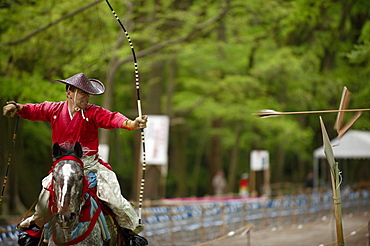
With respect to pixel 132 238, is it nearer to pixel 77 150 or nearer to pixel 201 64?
pixel 77 150

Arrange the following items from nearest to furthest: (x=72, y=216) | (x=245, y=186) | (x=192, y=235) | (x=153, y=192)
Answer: (x=72, y=216) < (x=192, y=235) < (x=153, y=192) < (x=245, y=186)

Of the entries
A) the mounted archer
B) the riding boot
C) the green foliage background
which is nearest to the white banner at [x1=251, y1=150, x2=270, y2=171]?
the green foliage background

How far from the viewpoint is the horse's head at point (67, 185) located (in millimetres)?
4273

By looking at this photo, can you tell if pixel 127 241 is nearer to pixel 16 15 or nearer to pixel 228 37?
pixel 16 15

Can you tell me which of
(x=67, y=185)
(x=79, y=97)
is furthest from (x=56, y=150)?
(x=79, y=97)

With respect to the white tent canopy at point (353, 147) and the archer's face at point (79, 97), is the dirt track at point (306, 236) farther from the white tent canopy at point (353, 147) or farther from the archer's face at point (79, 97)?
the archer's face at point (79, 97)

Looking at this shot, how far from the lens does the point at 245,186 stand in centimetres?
2194

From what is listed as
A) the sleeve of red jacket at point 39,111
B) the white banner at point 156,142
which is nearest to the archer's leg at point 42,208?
the sleeve of red jacket at point 39,111

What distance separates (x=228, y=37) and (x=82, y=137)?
16513 mm

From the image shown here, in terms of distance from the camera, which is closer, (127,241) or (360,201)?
(127,241)

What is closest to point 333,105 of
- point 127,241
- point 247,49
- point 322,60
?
point 322,60

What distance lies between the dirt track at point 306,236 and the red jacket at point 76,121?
4.77m

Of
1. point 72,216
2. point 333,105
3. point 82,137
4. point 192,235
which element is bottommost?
point 192,235

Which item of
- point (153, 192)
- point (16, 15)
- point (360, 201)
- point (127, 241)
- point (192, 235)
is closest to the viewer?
point (127, 241)
